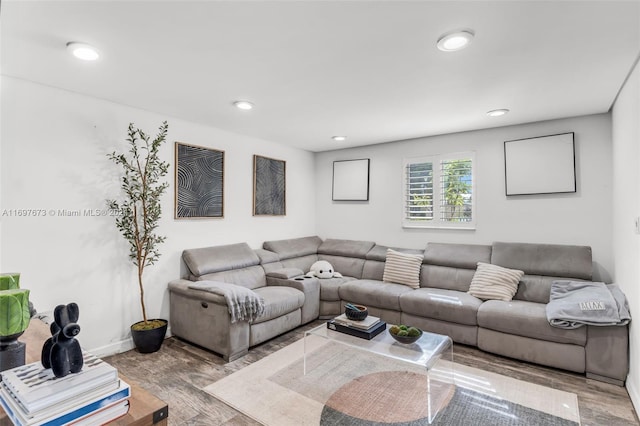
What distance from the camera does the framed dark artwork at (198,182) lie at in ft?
11.9

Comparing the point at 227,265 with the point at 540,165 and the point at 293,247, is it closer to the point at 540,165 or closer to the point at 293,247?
the point at 293,247

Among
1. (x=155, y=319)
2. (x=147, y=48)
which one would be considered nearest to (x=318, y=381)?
(x=155, y=319)

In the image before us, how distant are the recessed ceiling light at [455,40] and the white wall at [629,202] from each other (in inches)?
51.0

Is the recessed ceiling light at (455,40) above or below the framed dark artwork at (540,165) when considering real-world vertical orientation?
above

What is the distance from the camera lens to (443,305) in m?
3.33

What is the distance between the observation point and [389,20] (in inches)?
69.7

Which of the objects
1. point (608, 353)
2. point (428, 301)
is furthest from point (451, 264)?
point (608, 353)

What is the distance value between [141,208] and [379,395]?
9.08 feet

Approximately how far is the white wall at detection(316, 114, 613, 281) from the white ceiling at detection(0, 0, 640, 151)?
1.40 feet

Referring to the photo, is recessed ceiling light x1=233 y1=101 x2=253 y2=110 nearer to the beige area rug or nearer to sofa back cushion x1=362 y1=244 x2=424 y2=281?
the beige area rug

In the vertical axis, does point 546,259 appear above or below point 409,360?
above

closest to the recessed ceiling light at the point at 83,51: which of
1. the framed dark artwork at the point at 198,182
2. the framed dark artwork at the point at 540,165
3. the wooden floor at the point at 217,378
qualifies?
the framed dark artwork at the point at 198,182

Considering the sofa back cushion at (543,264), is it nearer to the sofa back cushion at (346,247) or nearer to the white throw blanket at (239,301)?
the sofa back cushion at (346,247)

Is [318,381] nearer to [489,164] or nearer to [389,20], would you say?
[389,20]
